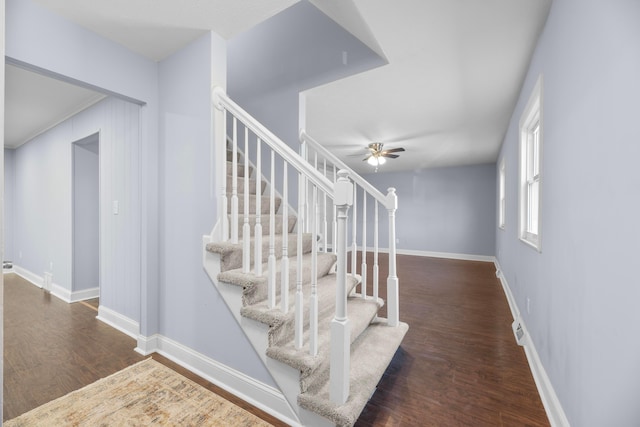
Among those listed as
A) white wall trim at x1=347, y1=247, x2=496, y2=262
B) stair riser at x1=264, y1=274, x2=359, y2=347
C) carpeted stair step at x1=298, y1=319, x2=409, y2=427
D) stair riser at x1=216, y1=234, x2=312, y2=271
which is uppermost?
stair riser at x1=216, y1=234, x2=312, y2=271

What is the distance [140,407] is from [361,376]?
129 centimetres

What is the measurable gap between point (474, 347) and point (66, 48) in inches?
145

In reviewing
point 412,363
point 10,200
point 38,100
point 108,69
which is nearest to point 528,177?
point 412,363

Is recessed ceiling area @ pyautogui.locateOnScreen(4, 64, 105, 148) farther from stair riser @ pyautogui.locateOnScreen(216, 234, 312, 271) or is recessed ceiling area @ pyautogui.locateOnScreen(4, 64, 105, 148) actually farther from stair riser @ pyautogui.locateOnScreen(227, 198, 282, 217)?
stair riser @ pyautogui.locateOnScreen(216, 234, 312, 271)

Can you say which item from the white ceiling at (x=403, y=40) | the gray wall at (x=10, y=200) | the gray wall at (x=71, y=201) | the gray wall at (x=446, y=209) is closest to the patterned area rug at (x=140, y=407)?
the gray wall at (x=71, y=201)

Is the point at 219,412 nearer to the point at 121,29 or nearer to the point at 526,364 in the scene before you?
the point at 526,364

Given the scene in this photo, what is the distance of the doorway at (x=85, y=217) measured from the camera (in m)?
3.28

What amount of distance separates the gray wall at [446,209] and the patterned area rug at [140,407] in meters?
6.64

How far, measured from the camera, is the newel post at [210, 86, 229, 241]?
1809 millimetres

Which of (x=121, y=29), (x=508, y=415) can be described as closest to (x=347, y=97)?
(x=121, y=29)

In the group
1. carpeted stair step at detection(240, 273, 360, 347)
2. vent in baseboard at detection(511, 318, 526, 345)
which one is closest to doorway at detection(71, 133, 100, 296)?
carpeted stair step at detection(240, 273, 360, 347)

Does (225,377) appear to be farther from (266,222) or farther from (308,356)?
(266,222)

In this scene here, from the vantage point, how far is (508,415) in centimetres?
148

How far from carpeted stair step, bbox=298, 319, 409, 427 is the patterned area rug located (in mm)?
361
